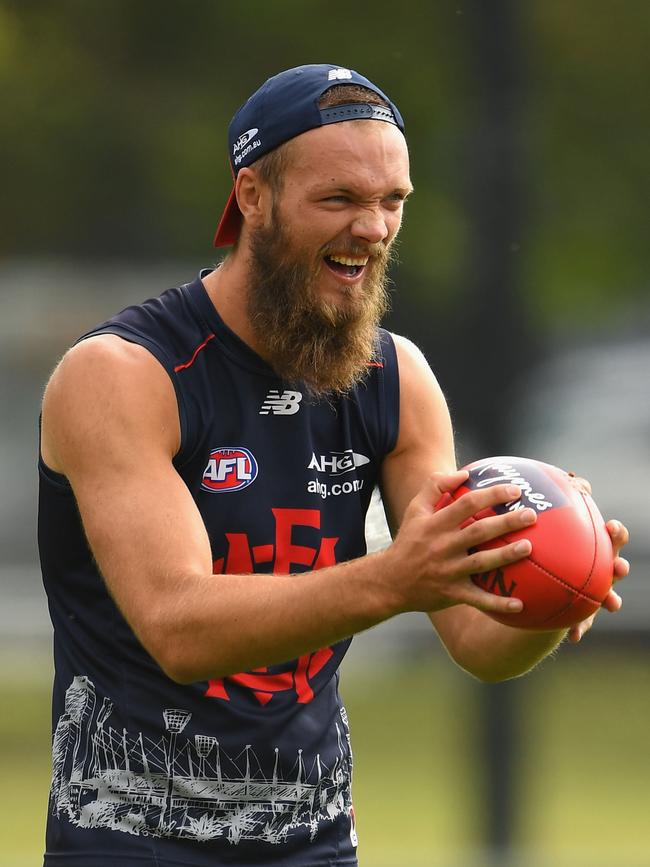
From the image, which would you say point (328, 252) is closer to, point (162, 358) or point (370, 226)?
point (370, 226)

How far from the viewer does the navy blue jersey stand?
343cm

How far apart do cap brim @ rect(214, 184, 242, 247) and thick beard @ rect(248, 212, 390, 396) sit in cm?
21

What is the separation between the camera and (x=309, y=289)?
11.8 ft

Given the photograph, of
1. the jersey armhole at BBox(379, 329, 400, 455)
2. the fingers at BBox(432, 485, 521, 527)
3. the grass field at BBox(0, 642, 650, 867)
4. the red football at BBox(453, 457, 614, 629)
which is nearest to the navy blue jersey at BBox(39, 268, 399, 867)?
the jersey armhole at BBox(379, 329, 400, 455)

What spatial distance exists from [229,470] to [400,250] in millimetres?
4461

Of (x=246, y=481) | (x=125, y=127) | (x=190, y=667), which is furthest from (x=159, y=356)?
(x=125, y=127)

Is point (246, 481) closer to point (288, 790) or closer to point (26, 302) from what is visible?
point (288, 790)

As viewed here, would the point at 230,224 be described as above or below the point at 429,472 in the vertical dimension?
above

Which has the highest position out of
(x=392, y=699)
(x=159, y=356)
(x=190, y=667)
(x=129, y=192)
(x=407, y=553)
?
(x=129, y=192)

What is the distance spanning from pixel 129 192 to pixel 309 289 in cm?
475

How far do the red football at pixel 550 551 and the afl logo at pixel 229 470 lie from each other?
0.54 m

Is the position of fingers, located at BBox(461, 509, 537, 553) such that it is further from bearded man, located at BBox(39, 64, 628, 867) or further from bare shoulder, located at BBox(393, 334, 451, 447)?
bare shoulder, located at BBox(393, 334, 451, 447)

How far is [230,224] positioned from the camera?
3.85 meters

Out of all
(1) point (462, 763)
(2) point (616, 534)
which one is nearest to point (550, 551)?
(2) point (616, 534)
